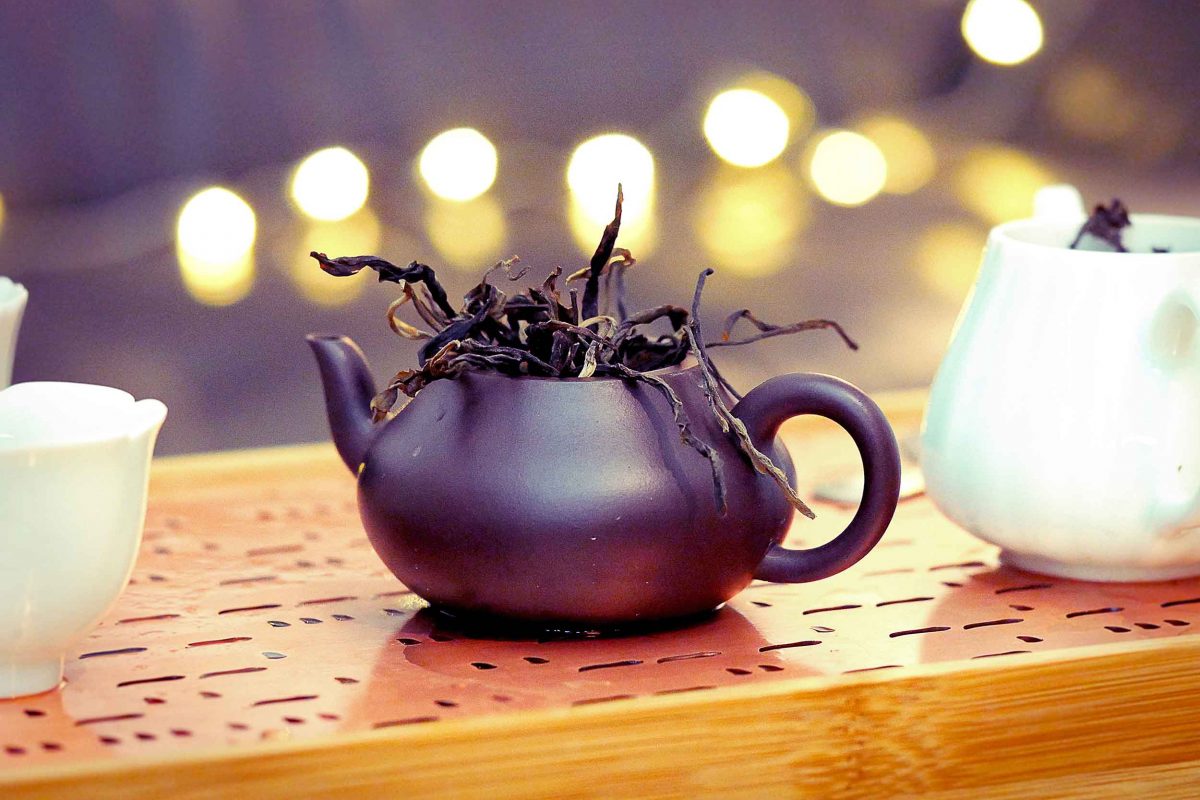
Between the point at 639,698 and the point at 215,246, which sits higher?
the point at 215,246

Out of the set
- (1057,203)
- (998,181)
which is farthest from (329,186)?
(1057,203)

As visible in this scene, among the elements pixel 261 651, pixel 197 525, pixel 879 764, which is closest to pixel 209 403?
pixel 197 525

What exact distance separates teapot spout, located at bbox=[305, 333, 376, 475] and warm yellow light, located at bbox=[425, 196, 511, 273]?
139cm

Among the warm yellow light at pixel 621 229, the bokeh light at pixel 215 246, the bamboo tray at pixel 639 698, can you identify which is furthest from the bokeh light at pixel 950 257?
the bamboo tray at pixel 639 698

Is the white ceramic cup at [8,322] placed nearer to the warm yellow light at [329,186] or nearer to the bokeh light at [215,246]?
the bokeh light at [215,246]

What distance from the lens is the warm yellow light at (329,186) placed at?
2127 millimetres

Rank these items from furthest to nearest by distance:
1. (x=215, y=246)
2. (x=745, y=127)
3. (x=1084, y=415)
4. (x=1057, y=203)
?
(x=745, y=127) → (x=215, y=246) → (x=1057, y=203) → (x=1084, y=415)

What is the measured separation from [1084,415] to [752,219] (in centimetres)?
173

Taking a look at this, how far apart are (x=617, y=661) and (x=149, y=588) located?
23cm

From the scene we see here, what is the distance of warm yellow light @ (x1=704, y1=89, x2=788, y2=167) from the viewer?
2256mm

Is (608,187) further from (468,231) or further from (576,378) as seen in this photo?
(576,378)

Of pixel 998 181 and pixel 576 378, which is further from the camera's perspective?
pixel 998 181

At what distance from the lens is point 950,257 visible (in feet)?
7.23

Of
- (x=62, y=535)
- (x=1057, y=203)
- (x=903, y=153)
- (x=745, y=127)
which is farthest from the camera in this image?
(x=903, y=153)
